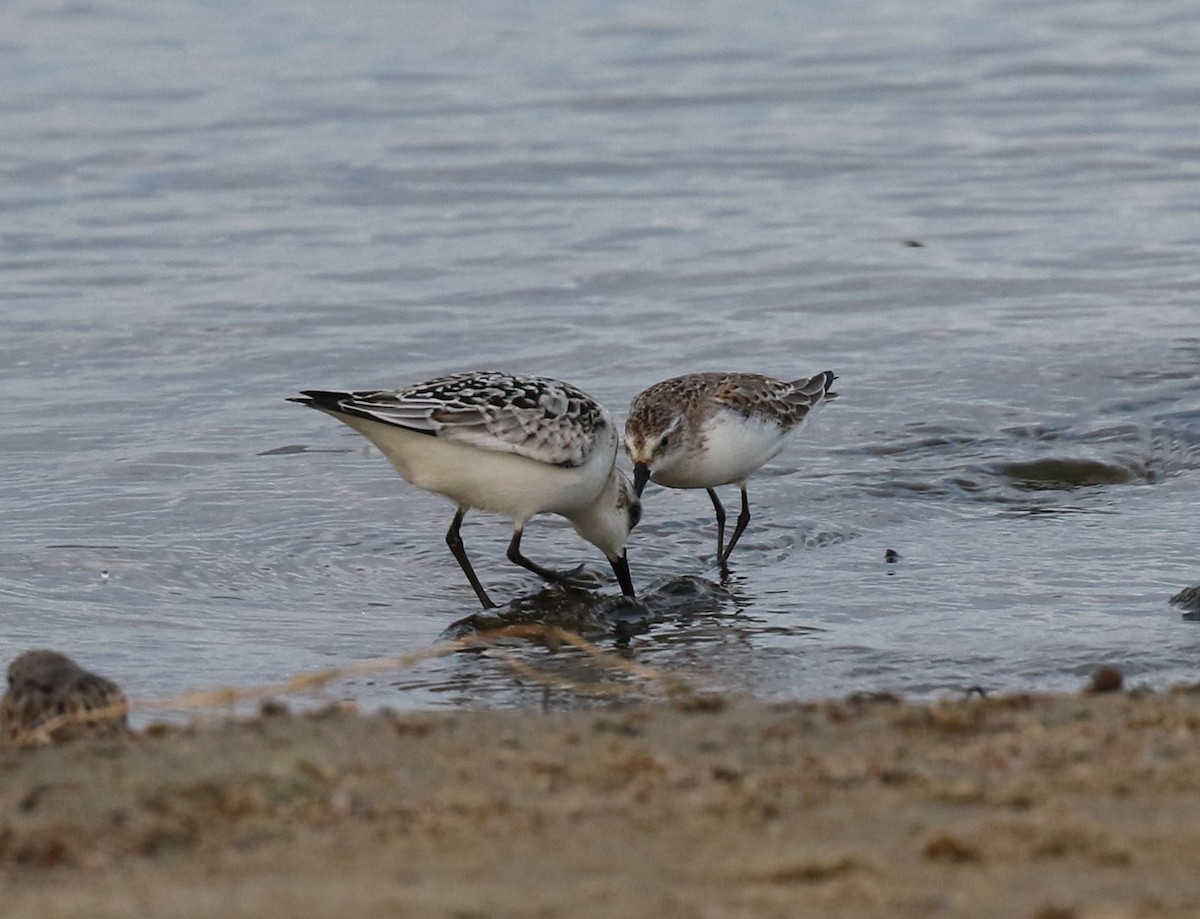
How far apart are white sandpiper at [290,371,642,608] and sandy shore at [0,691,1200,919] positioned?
2.69 meters

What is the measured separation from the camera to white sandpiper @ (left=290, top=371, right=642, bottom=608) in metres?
7.50

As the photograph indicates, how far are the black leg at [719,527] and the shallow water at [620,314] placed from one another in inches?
4.5

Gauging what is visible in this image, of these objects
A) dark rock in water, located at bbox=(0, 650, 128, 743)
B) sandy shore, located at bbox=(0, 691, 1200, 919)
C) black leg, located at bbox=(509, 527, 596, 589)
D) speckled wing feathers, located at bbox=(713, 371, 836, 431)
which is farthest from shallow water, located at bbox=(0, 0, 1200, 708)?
sandy shore, located at bbox=(0, 691, 1200, 919)

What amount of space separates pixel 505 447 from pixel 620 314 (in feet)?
17.2

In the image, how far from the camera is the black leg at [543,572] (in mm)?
8203

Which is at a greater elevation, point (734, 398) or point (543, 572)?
point (734, 398)

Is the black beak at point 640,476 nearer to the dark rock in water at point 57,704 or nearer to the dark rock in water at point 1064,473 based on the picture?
the dark rock in water at point 1064,473

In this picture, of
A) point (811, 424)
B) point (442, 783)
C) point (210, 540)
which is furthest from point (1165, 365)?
point (442, 783)

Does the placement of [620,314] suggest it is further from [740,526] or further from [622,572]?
[622,572]

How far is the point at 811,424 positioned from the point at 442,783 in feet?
22.6

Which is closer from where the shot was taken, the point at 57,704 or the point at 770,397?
the point at 57,704

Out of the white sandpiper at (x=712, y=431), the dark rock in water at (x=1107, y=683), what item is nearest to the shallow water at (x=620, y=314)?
the white sandpiper at (x=712, y=431)

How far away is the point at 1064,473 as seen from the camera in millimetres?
9734

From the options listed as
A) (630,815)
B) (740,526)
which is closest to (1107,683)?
(630,815)
